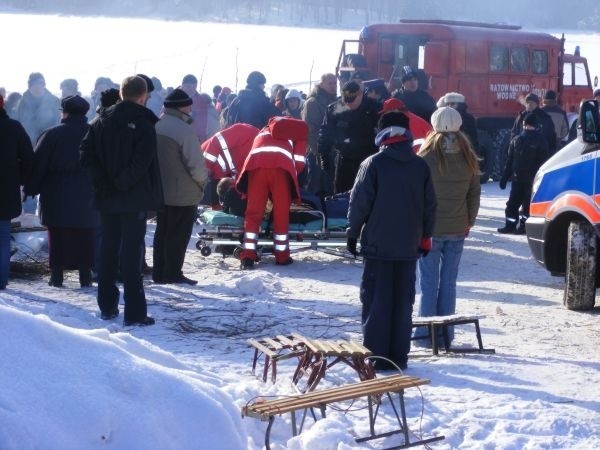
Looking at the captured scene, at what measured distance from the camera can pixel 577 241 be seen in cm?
953

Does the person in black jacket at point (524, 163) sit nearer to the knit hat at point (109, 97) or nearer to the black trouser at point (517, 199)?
the black trouser at point (517, 199)

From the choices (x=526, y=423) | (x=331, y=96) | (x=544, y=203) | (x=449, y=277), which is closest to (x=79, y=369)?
(x=526, y=423)

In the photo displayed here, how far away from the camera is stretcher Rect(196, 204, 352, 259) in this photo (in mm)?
11617

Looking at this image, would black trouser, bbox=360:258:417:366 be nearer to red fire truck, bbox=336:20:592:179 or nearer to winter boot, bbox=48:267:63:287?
winter boot, bbox=48:267:63:287

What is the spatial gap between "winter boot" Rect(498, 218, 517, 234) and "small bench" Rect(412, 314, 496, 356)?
626cm

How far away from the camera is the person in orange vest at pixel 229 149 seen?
38.7ft

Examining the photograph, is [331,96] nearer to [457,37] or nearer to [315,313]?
[315,313]

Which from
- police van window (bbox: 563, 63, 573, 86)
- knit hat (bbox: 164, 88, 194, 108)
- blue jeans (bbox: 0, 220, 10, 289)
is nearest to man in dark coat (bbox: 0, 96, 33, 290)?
blue jeans (bbox: 0, 220, 10, 289)

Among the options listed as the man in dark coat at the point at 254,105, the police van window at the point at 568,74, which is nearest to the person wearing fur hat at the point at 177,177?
the man in dark coat at the point at 254,105

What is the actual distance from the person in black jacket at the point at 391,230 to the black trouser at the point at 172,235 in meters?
3.11

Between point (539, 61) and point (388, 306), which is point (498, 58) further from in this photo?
point (388, 306)

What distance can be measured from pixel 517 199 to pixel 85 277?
19.4 feet

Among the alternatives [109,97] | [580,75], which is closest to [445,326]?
[109,97]

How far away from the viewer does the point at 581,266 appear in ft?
31.4
